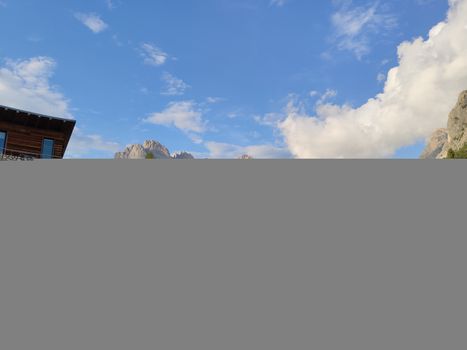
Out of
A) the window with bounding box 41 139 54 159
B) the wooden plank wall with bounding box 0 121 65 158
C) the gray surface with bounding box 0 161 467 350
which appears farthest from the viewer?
the window with bounding box 41 139 54 159

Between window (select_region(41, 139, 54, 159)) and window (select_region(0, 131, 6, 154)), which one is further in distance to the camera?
window (select_region(41, 139, 54, 159))

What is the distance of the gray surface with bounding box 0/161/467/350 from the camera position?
201 inches

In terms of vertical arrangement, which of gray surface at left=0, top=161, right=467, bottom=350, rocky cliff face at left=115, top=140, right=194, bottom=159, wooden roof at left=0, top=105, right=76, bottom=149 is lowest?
gray surface at left=0, top=161, right=467, bottom=350

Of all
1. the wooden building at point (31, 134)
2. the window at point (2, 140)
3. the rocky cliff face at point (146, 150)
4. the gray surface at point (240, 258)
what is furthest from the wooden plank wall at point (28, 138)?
the rocky cliff face at point (146, 150)

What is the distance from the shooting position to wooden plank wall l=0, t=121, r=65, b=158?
546 inches

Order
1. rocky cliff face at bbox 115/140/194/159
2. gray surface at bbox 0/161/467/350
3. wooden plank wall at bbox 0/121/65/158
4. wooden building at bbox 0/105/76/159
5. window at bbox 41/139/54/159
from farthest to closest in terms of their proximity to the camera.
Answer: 1. rocky cliff face at bbox 115/140/194/159
2. window at bbox 41/139/54/159
3. wooden plank wall at bbox 0/121/65/158
4. wooden building at bbox 0/105/76/159
5. gray surface at bbox 0/161/467/350

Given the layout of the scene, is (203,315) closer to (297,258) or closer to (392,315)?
(297,258)

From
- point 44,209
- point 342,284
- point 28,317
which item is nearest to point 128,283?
point 28,317

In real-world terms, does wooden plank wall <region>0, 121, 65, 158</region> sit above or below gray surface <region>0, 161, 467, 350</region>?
above

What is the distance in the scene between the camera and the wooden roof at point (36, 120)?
13.5 metres

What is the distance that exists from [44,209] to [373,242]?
556cm

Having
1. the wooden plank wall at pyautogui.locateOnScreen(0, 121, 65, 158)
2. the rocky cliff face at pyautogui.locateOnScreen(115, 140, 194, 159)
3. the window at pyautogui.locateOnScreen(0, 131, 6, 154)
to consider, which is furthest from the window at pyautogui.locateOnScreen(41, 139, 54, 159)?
the rocky cliff face at pyautogui.locateOnScreen(115, 140, 194, 159)

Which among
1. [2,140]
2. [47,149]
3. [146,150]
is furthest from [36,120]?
[146,150]

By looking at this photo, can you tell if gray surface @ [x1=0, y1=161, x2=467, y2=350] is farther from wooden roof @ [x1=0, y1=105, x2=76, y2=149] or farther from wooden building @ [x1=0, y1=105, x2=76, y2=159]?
wooden building @ [x1=0, y1=105, x2=76, y2=159]
